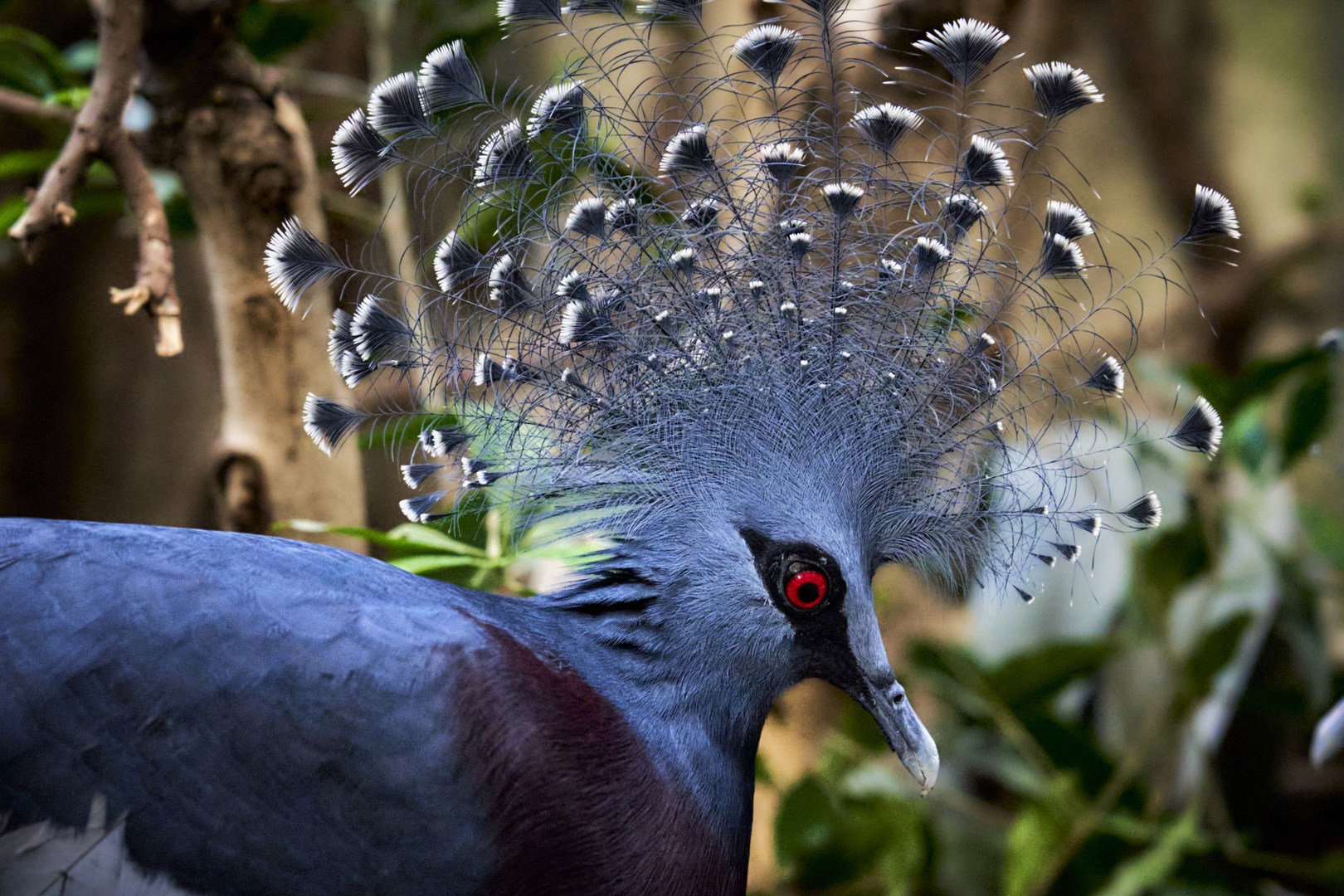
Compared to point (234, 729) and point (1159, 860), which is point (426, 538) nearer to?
point (234, 729)

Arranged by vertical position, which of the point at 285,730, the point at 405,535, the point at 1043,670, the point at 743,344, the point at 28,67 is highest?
the point at 28,67

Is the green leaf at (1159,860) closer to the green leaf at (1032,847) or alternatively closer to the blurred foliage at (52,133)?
the green leaf at (1032,847)

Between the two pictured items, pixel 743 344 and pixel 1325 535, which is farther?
pixel 1325 535

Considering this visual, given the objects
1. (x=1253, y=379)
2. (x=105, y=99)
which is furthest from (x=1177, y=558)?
(x=105, y=99)

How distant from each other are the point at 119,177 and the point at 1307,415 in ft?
7.01

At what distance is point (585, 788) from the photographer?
0.99 m

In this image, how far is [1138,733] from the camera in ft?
8.65

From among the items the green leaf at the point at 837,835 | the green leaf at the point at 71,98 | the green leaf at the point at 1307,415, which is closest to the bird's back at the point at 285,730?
the green leaf at the point at 71,98

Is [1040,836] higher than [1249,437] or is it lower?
lower

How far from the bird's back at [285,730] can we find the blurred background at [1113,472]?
27cm

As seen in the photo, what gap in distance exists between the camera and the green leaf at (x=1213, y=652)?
84.9 inches

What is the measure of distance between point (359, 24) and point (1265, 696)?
10.8 ft

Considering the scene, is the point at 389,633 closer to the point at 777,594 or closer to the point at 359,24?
the point at 777,594

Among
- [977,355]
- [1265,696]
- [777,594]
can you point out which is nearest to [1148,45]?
[1265,696]
